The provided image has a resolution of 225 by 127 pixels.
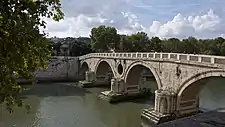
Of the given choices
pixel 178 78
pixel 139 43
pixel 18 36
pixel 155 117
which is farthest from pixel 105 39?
pixel 18 36

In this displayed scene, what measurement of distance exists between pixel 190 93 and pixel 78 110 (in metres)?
A: 7.52

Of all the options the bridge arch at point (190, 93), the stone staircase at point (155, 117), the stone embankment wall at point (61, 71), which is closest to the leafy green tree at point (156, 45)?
the stone embankment wall at point (61, 71)

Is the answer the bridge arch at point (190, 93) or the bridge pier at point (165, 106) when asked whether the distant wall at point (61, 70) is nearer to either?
the bridge pier at point (165, 106)

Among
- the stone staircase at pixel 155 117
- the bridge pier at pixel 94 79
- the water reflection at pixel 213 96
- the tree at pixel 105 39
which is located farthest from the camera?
the tree at pixel 105 39

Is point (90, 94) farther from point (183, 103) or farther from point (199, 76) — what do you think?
point (199, 76)

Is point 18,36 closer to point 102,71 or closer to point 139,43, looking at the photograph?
point 102,71

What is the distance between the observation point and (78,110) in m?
17.5

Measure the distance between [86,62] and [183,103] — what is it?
70.0 ft

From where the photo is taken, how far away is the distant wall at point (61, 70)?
32403 millimetres

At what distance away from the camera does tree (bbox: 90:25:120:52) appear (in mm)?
42969

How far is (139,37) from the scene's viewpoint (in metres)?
46.1

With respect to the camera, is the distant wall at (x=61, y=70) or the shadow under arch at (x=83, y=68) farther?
the shadow under arch at (x=83, y=68)

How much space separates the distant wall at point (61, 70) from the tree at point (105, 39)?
7.60 metres

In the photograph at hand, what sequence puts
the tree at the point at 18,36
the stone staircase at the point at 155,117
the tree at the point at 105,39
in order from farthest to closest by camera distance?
1. the tree at the point at 105,39
2. the stone staircase at the point at 155,117
3. the tree at the point at 18,36
